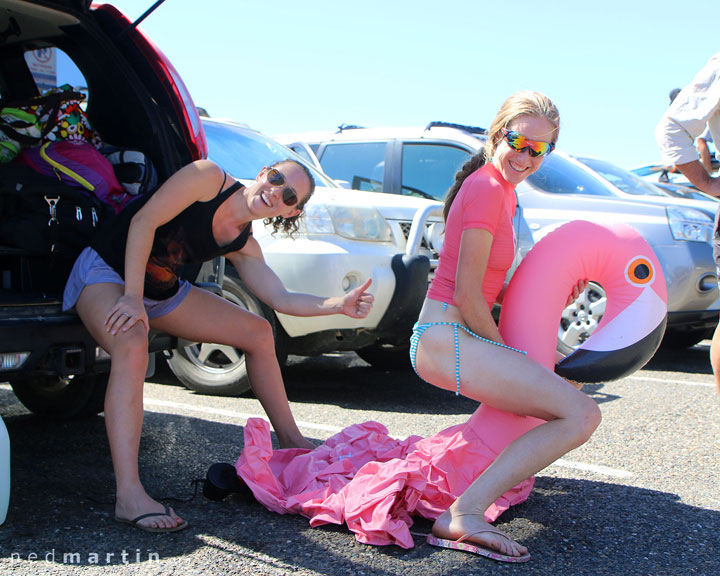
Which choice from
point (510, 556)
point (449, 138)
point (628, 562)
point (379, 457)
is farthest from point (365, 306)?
point (449, 138)

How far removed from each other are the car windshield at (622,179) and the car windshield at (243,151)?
106 inches

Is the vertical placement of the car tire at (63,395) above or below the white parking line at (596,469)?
below

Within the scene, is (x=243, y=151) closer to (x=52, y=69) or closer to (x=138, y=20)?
(x=52, y=69)

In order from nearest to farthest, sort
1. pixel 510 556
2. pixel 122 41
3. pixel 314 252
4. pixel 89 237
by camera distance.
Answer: pixel 510 556, pixel 89 237, pixel 122 41, pixel 314 252

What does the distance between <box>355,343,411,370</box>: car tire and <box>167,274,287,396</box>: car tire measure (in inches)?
53.3

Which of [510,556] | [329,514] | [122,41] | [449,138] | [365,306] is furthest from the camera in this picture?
[449,138]

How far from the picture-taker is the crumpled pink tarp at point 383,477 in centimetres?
274

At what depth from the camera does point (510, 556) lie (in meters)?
2.56

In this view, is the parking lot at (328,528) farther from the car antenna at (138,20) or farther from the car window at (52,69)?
the car antenna at (138,20)

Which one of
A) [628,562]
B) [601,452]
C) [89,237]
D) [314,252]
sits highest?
[89,237]

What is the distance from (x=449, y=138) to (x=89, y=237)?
3928mm

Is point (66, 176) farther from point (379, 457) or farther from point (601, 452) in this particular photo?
point (601, 452)

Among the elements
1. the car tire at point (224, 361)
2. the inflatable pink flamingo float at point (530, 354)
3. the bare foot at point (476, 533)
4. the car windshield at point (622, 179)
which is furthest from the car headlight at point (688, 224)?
the bare foot at point (476, 533)

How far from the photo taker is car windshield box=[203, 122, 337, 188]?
17.3 feet
